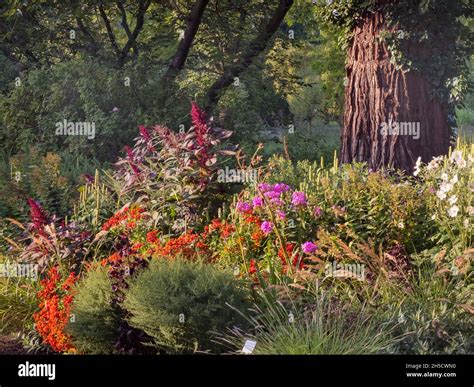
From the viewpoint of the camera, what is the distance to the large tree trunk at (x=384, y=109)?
36.9ft

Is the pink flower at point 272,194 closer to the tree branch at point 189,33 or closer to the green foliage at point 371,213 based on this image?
the green foliage at point 371,213

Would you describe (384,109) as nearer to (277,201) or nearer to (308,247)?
(277,201)

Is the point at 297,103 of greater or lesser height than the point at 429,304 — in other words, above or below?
above

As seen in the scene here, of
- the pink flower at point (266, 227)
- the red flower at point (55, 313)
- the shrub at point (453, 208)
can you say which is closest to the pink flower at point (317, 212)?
the pink flower at point (266, 227)

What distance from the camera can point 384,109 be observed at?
11289 mm

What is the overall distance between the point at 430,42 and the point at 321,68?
21.1ft

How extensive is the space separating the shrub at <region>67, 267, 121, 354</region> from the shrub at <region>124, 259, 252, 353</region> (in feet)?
0.84

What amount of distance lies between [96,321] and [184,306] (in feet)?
2.63

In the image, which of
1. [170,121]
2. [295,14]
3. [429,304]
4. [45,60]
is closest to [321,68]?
[295,14]

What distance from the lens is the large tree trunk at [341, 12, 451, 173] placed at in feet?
36.9

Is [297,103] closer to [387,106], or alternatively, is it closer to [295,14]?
[295,14]

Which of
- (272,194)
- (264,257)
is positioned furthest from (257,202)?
(264,257)

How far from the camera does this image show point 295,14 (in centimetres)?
1861
